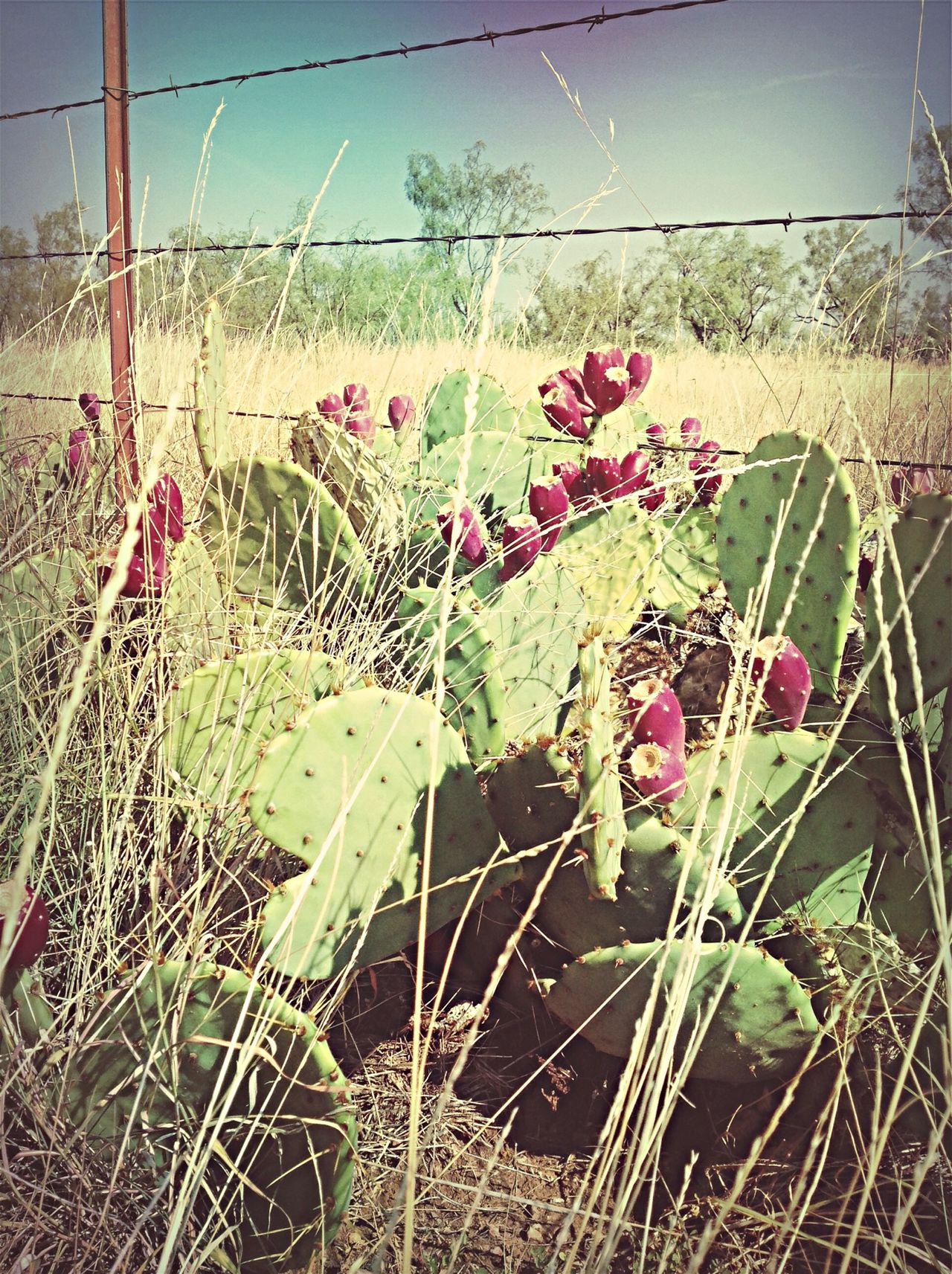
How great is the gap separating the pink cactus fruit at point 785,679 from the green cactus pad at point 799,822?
3 centimetres

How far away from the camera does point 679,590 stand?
6.42 ft

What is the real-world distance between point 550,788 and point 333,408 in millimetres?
1104

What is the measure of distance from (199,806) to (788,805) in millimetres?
709

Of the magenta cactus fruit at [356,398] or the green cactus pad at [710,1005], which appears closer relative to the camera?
the green cactus pad at [710,1005]

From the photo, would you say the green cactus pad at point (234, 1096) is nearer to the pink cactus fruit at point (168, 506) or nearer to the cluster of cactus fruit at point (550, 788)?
the cluster of cactus fruit at point (550, 788)

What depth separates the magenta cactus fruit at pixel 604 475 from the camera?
5.22 feet

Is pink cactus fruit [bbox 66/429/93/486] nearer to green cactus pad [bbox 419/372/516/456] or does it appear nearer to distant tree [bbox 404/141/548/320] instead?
green cactus pad [bbox 419/372/516/456]

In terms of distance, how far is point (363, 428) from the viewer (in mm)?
1816

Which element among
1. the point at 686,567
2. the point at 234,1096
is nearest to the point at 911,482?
the point at 686,567

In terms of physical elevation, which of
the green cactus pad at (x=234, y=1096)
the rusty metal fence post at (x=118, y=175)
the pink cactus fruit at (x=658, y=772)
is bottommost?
the green cactus pad at (x=234, y=1096)

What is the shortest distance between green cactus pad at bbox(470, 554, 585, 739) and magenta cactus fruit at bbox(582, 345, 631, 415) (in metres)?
0.44

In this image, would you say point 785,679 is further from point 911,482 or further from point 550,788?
point 911,482

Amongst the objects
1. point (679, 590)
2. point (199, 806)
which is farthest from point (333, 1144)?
point (679, 590)

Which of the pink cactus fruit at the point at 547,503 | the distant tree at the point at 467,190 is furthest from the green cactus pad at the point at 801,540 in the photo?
the distant tree at the point at 467,190
